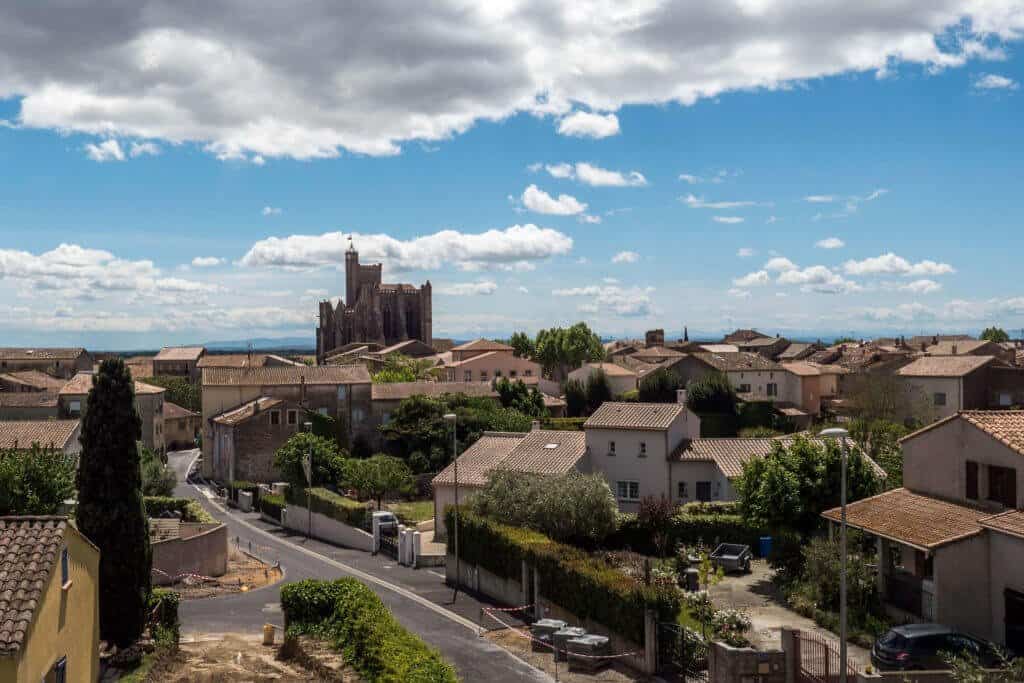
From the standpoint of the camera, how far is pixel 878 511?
33281 mm

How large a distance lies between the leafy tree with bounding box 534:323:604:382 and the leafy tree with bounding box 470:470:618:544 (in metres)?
77.1

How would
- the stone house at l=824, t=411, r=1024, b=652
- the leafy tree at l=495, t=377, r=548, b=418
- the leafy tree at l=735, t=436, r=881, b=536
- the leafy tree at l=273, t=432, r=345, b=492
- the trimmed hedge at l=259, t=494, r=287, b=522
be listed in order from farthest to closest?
the leafy tree at l=495, t=377, r=548, b=418 < the leafy tree at l=273, t=432, r=345, b=492 < the trimmed hedge at l=259, t=494, r=287, b=522 < the leafy tree at l=735, t=436, r=881, b=536 < the stone house at l=824, t=411, r=1024, b=652

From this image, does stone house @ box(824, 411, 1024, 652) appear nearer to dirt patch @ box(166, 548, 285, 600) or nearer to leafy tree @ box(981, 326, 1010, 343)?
dirt patch @ box(166, 548, 285, 600)

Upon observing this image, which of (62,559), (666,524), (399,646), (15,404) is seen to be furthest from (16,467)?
(15,404)

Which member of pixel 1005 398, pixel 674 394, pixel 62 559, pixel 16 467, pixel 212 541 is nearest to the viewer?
pixel 62 559

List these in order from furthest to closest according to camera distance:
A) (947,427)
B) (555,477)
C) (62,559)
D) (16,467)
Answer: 1. (555,477)
2. (16,467)
3. (947,427)
4. (62,559)

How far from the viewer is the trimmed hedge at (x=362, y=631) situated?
78.1ft

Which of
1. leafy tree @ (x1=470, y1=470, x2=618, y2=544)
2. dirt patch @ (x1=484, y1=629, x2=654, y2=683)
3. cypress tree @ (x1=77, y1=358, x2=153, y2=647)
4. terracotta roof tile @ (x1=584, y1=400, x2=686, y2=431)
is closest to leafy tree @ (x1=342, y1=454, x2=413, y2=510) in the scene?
terracotta roof tile @ (x1=584, y1=400, x2=686, y2=431)

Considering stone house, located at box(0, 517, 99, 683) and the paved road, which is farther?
the paved road

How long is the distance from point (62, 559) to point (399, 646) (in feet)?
28.5

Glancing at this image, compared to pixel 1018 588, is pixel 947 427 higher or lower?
higher

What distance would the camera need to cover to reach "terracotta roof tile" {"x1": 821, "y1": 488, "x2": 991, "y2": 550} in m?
28.9

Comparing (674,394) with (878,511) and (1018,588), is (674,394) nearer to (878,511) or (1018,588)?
(878,511)

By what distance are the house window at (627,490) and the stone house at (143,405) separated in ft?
167
